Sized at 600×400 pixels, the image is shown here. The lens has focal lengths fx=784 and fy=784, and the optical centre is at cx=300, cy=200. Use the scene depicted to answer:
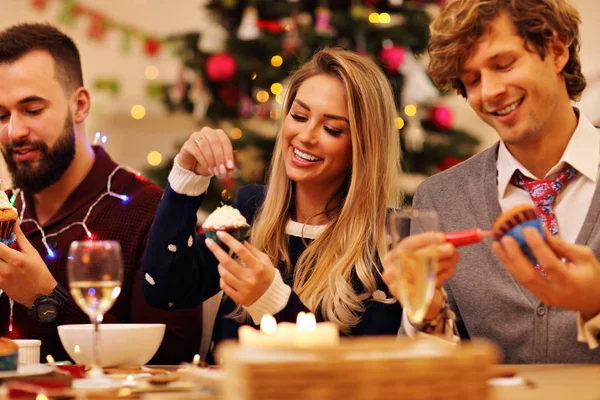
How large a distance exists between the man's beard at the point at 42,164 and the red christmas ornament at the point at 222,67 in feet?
6.84

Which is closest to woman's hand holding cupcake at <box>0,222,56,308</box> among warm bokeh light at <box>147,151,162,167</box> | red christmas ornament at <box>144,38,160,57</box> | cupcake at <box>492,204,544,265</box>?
cupcake at <box>492,204,544,265</box>

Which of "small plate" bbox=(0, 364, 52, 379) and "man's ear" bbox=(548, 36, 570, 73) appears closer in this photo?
"small plate" bbox=(0, 364, 52, 379)

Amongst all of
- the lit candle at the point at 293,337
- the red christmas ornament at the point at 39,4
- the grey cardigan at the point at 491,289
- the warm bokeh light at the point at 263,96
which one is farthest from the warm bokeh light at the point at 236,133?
the lit candle at the point at 293,337

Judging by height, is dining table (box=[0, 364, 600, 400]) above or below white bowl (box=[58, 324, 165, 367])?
below

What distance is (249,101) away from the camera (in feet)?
15.6

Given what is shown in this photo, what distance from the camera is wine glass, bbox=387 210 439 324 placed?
1326mm

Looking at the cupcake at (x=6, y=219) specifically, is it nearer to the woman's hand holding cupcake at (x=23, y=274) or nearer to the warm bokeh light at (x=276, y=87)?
the woman's hand holding cupcake at (x=23, y=274)

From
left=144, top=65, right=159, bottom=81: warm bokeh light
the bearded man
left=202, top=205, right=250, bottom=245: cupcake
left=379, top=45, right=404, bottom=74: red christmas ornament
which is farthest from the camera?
left=144, top=65, right=159, bottom=81: warm bokeh light

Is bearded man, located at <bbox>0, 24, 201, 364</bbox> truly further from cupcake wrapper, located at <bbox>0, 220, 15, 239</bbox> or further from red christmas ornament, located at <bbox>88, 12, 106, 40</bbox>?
red christmas ornament, located at <bbox>88, 12, 106, 40</bbox>

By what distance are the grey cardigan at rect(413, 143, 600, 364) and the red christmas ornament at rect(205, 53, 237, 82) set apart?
2583mm

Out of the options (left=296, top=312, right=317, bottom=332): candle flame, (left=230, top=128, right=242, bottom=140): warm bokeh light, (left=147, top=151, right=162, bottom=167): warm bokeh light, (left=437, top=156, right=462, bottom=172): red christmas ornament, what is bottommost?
(left=296, top=312, right=317, bottom=332): candle flame

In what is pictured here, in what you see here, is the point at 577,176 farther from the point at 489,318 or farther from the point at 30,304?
the point at 30,304

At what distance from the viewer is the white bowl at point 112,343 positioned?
5.04 feet

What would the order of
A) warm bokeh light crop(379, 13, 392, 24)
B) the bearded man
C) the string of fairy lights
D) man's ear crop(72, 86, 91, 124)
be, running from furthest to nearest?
warm bokeh light crop(379, 13, 392, 24) → man's ear crop(72, 86, 91, 124) → the string of fairy lights → the bearded man
